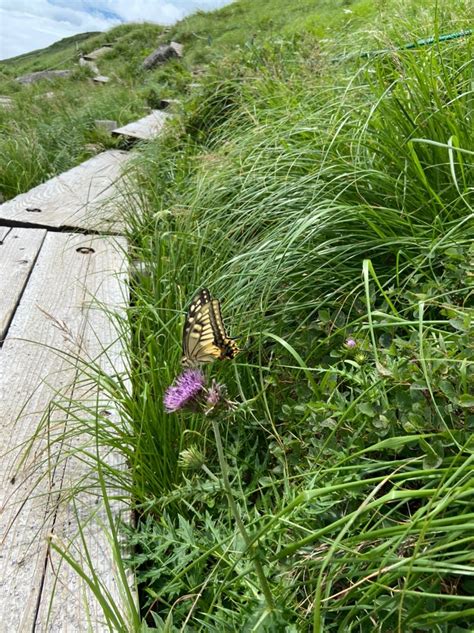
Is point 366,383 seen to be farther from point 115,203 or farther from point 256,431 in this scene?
point 115,203

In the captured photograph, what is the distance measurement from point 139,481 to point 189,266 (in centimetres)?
97

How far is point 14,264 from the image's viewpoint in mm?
2734

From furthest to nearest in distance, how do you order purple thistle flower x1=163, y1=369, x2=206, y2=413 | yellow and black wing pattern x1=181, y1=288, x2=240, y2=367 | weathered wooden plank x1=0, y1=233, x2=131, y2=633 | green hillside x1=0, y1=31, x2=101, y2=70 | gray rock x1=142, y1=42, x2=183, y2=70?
green hillside x1=0, y1=31, x2=101, y2=70 → gray rock x1=142, y1=42, x2=183, y2=70 → yellow and black wing pattern x1=181, y1=288, x2=240, y2=367 → weathered wooden plank x1=0, y1=233, x2=131, y2=633 → purple thistle flower x1=163, y1=369, x2=206, y2=413

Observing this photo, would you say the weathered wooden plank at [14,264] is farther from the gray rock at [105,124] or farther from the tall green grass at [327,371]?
the gray rock at [105,124]

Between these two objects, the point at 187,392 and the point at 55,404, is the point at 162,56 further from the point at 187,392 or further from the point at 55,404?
the point at 187,392

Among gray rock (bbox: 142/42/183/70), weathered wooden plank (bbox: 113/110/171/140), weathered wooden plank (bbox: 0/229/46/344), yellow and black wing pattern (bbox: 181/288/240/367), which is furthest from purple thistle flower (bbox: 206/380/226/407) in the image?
gray rock (bbox: 142/42/183/70)

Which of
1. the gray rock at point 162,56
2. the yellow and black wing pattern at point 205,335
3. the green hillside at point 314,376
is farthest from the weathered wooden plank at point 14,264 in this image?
the gray rock at point 162,56

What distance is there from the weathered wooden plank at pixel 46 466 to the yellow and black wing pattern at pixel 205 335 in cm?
34

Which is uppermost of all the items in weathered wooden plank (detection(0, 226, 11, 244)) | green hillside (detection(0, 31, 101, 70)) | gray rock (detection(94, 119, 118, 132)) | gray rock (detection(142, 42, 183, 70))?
green hillside (detection(0, 31, 101, 70))

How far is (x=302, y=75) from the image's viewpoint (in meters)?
3.36

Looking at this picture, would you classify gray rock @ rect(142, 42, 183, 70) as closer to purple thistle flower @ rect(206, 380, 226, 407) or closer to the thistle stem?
purple thistle flower @ rect(206, 380, 226, 407)

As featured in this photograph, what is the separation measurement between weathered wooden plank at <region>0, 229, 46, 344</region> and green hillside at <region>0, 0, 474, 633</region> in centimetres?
56

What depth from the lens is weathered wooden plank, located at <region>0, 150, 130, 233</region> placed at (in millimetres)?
3156

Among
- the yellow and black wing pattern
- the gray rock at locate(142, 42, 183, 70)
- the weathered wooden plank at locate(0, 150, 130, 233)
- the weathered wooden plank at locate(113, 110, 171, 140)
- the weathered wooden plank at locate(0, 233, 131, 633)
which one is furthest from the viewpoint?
the gray rock at locate(142, 42, 183, 70)
